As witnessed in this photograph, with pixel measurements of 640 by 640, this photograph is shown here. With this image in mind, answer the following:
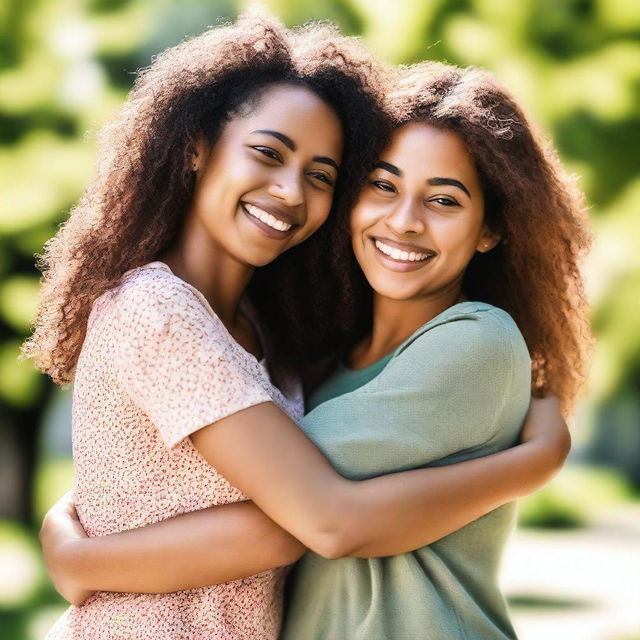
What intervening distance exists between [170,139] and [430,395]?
93cm

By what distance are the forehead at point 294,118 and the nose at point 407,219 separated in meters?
0.24

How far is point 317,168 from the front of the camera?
2.76 m

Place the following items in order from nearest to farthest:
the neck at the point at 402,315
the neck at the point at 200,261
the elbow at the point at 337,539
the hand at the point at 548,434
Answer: the elbow at the point at 337,539 → the hand at the point at 548,434 → the neck at the point at 200,261 → the neck at the point at 402,315

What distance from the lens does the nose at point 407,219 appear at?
9.13 feet

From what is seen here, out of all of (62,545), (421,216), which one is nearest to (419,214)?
(421,216)

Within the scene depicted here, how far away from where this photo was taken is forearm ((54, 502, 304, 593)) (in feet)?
7.75

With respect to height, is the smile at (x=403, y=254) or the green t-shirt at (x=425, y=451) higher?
the smile at (x=403, y=254)

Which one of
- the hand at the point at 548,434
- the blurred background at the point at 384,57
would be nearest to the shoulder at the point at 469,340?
the hand at the point at 548,434


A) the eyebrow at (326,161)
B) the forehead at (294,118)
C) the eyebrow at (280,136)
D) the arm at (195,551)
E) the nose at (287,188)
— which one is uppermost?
the forehead at (294,118)

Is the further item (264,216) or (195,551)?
(264,216)

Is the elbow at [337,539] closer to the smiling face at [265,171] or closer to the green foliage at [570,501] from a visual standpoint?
the smiling face at [265,171]

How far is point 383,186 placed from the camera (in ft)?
9.45

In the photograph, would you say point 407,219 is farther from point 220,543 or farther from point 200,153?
point 220,543

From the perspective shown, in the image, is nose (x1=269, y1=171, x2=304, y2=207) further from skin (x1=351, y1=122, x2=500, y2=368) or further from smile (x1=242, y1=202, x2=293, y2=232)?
skin (x1=351, y1=122, x2=500, y2=368)
